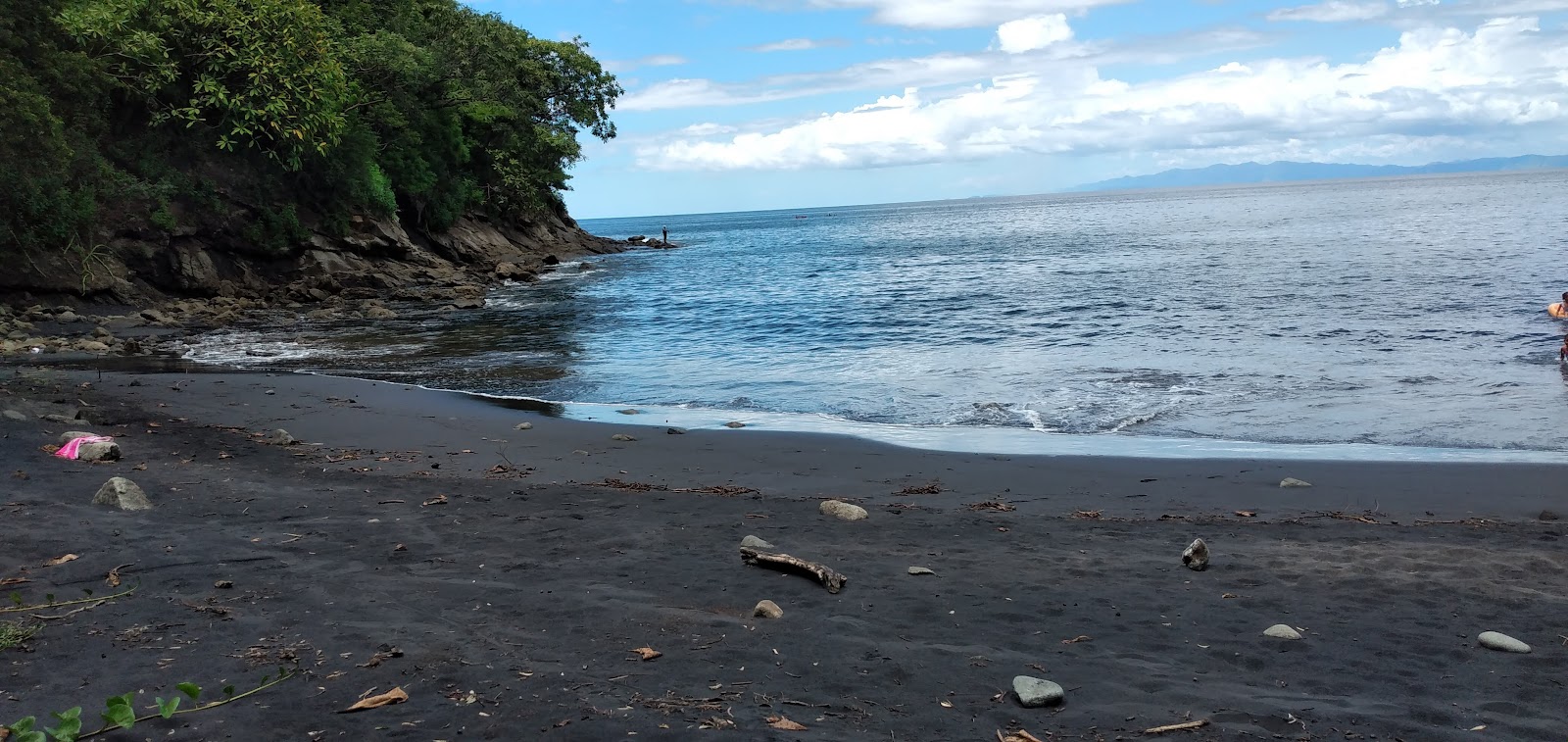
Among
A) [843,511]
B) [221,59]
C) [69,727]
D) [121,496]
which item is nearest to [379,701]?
[69,727]

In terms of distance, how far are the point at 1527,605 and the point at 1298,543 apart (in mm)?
1558

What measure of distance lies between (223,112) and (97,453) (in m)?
25.6

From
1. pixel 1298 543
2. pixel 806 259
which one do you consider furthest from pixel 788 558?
pixel 806 259

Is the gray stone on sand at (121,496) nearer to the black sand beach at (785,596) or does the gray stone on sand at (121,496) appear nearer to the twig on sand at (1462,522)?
the black sand beach at (785,596)

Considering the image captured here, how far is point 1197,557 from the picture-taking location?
6.49 meters

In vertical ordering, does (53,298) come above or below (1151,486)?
above

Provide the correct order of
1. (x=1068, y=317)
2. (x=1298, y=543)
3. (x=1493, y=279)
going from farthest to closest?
(x=1493, y=279), (x=1068, y=317), (x=1298, y=543)

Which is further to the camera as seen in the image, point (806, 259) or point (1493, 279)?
point (806, 259)

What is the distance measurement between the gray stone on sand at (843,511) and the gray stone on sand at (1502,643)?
4.11 meters

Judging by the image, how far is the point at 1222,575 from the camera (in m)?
6.36

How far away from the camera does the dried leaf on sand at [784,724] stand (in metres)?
3.90

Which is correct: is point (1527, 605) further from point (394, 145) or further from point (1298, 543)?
point (394, 145)

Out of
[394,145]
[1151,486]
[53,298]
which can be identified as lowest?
[1151,486]

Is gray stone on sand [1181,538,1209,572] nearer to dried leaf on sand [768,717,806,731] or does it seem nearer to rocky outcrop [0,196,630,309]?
dried leaf on sand [768,717,806,731]
